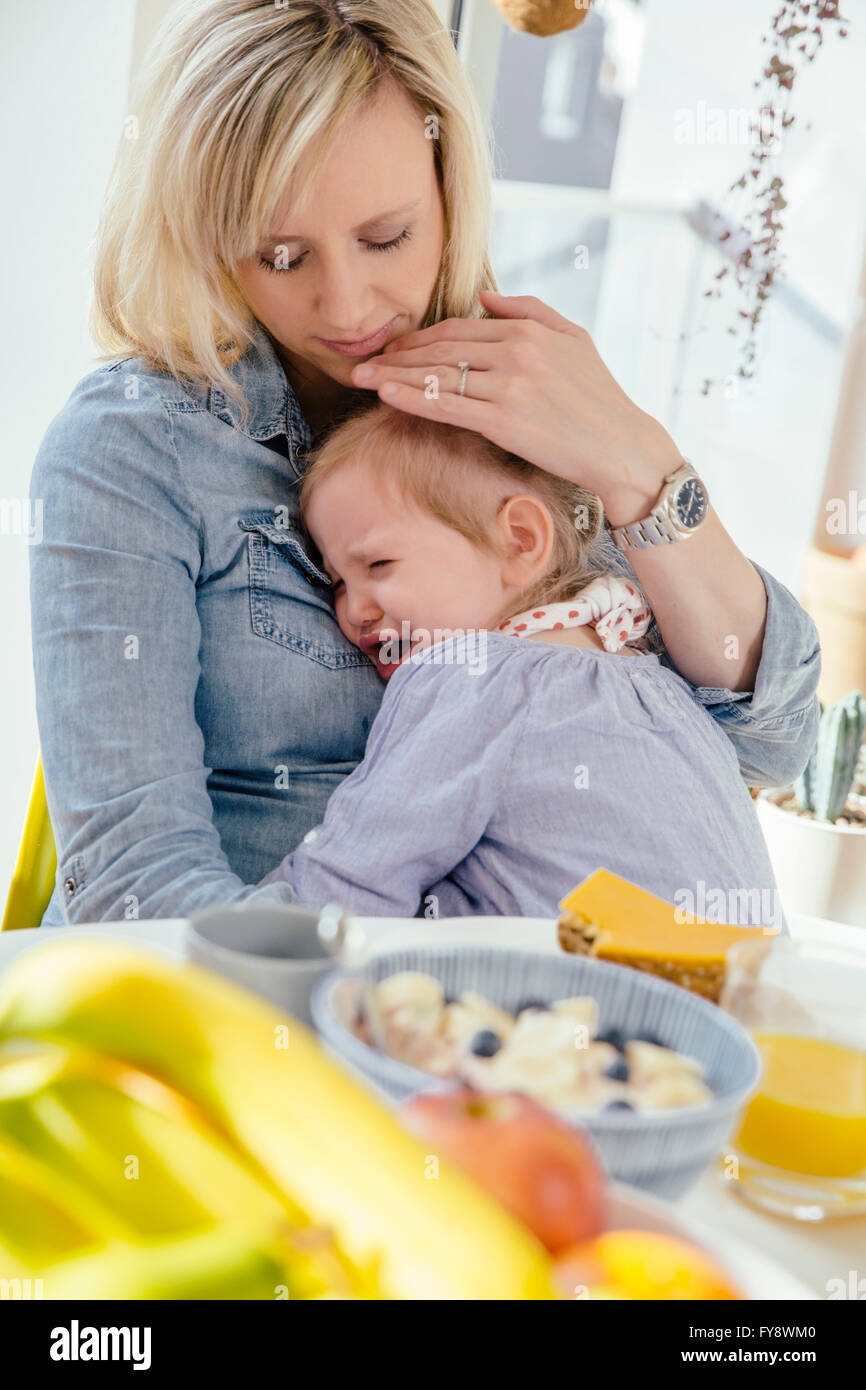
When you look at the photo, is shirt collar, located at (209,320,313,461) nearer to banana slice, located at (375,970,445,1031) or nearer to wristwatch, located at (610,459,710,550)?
wristwatch, located at (610,459,710,550)

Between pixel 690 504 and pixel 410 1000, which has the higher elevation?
pixel 690 504

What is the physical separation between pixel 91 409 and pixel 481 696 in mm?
543

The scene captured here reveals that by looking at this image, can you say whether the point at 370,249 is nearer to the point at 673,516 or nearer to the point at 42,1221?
the point at 673,516

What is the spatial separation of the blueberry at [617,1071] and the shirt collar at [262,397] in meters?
1.01

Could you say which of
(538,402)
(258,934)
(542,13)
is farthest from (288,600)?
(542,13)

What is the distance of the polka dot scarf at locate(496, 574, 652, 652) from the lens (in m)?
1.37

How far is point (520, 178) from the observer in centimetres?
474

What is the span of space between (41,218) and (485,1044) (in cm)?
171

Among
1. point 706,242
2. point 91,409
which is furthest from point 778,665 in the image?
point 706,242

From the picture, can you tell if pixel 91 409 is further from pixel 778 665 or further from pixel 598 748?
pixel 778 665

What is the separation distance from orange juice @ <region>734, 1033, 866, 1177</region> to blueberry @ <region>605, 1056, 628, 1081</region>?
14cm

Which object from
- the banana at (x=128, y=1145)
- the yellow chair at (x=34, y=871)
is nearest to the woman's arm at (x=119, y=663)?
the yellow chair at (x=34, y=871)

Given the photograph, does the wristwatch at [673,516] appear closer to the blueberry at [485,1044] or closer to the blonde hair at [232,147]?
the blonde hair at [232,147]

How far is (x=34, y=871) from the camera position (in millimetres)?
1428
